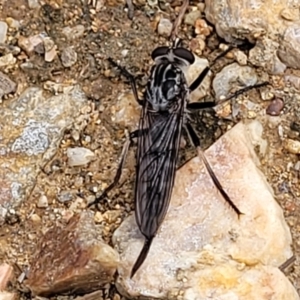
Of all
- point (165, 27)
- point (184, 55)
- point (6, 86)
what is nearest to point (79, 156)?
point (6, 86)

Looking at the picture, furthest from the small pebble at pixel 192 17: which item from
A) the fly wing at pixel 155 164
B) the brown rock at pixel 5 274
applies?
the brown rock at pixel 5 274

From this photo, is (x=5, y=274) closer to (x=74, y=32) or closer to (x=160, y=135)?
(x=160, y=135)

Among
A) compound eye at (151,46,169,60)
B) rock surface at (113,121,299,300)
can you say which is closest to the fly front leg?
rock surface at (113,121,299,300)

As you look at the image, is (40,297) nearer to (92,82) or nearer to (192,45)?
(92,82)

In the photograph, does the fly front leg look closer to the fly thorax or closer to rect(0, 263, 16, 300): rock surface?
the fly thorax

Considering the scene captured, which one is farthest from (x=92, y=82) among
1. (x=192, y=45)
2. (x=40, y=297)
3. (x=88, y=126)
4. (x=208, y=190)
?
(x=40, y=297)
